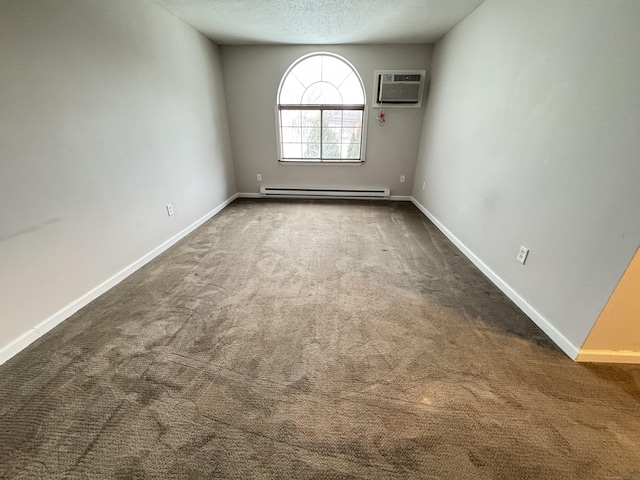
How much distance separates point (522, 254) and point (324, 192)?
2.99m

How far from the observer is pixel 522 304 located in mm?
1763

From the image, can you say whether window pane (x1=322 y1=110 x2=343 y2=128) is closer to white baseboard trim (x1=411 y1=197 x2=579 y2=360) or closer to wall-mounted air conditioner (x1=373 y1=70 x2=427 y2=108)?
wall-mounted air conditioner (x1=373 y1=70 x2=427 y2=108)

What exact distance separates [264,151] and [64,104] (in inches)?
105

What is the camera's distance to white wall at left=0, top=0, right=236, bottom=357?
4.54 ft

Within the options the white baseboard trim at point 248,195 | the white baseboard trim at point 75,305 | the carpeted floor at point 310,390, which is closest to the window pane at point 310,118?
the white baseboard trim at point 248,195

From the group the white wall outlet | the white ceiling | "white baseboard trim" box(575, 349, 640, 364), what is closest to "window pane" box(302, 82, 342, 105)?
the white ceiling

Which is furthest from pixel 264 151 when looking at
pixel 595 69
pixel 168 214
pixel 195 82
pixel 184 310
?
pixel 595 69

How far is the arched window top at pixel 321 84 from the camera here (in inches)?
149

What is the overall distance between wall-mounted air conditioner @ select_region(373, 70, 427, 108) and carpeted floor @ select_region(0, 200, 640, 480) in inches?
111

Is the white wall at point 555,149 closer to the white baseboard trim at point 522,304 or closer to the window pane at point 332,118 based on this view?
the white baseboard trim at point 522,304

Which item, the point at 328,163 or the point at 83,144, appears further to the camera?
the point at 328,163

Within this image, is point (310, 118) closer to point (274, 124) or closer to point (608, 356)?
point (274, 124)

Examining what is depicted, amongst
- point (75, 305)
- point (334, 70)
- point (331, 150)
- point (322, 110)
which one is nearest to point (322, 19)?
point (334, 70)

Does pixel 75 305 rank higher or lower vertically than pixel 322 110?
lower
